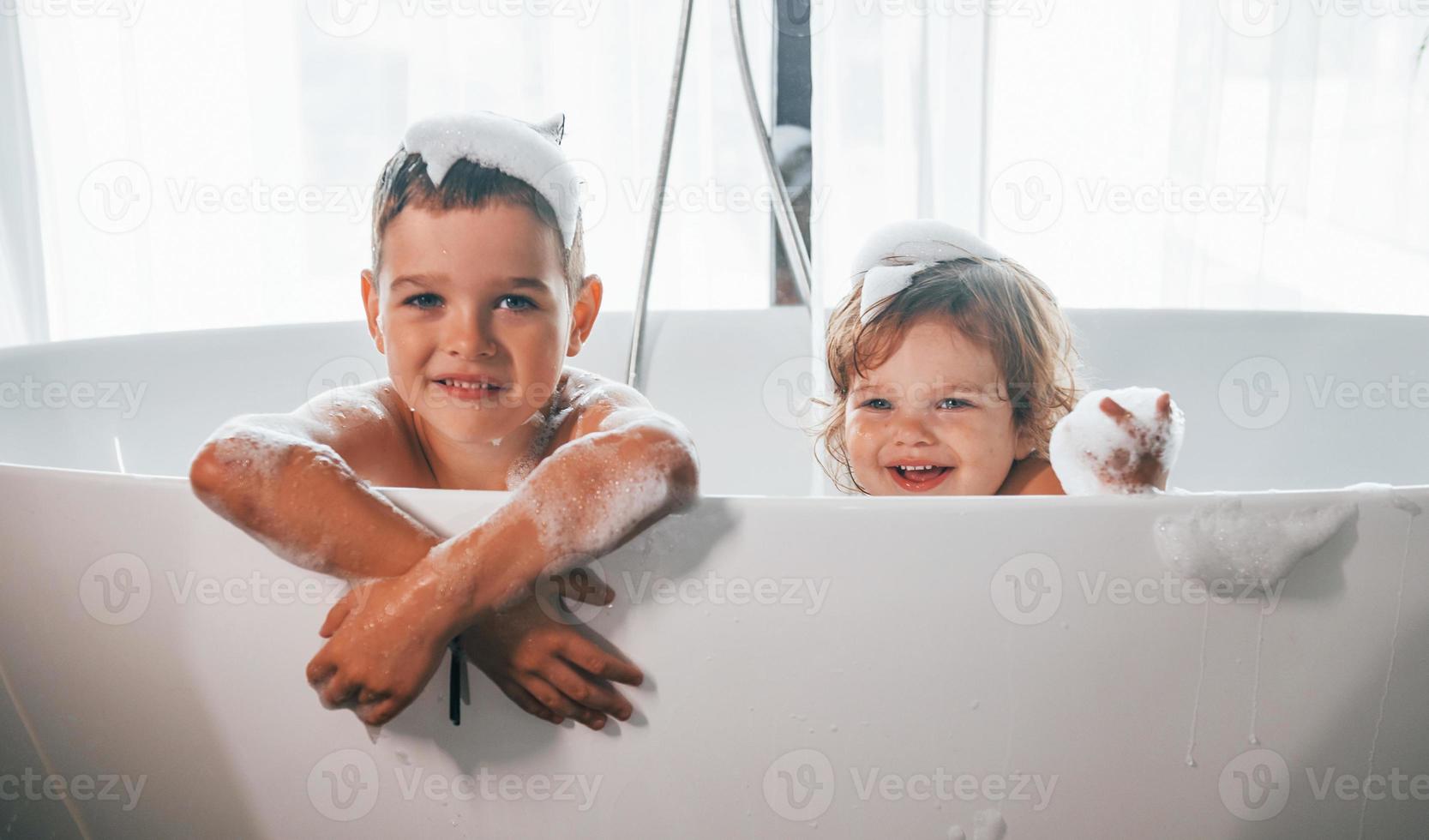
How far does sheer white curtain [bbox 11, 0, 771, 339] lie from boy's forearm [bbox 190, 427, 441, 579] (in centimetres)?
152

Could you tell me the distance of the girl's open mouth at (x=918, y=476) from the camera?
1048 millimetres

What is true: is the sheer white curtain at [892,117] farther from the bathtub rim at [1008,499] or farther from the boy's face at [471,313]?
the bathtub rim at [1008,499]

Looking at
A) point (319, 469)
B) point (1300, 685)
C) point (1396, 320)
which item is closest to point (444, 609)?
point (319, 469)

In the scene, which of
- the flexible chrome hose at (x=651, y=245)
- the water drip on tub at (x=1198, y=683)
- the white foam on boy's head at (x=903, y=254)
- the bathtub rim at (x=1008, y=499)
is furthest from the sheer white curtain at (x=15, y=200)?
the water drip on tub at (x=1198, y=683)

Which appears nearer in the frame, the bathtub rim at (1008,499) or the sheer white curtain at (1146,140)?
the bathtub rim at (1008,499)

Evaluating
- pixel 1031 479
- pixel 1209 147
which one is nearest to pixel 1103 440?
pixel 1031 479

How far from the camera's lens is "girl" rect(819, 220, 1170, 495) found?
A: 3.38ft

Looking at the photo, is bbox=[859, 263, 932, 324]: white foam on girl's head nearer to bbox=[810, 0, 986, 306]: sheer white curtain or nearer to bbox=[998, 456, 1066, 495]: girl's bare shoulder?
bbox=[998, 456, 1066, 495]: girl's bare shoulder

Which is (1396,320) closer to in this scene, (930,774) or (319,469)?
(930,774)

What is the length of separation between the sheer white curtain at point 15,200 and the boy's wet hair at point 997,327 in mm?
1545

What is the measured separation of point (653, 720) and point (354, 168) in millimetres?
1718

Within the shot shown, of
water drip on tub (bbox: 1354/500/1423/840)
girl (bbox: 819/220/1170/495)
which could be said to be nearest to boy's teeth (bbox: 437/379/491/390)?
girl (bbox: 819/220/1170/495)

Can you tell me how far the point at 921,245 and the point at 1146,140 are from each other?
142 cm

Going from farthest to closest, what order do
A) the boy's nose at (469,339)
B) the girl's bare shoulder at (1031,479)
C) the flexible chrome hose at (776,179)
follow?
the flexible chrome hose at (776,179), the girl's bare shoulder at (1031,479), the boy's nose at (469,339)
